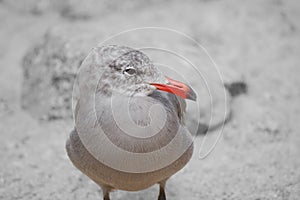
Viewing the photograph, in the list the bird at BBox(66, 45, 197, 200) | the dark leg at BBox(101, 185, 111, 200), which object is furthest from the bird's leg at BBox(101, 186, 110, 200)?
the bird at BBox(66, 45, 197, 200)

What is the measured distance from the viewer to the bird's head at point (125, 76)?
2.29 meters

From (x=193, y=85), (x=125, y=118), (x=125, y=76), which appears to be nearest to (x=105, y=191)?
(x=125, y=118)

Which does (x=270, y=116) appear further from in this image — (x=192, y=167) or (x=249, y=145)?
(x=192, y=167)

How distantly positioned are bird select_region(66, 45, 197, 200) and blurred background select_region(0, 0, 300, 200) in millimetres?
945

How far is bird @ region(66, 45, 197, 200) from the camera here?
224cm

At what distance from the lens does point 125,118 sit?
2217 millimetres

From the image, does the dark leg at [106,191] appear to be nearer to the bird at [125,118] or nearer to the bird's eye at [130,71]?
the bird at [125,118]

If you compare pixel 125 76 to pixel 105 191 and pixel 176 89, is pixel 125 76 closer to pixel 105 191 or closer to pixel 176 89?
pixel 176 89

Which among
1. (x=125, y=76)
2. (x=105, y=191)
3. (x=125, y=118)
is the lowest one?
(x=105, y=191)

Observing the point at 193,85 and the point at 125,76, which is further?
the point at 193,85

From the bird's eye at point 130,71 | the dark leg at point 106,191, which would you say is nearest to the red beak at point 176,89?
the bird's eye at point 130,71

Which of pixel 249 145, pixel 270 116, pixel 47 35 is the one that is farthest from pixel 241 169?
pixel 47 35

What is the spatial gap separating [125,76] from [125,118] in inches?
9.3

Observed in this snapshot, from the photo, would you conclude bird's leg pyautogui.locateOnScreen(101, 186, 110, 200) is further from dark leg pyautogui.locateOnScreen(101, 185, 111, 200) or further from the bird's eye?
the bird's eye
